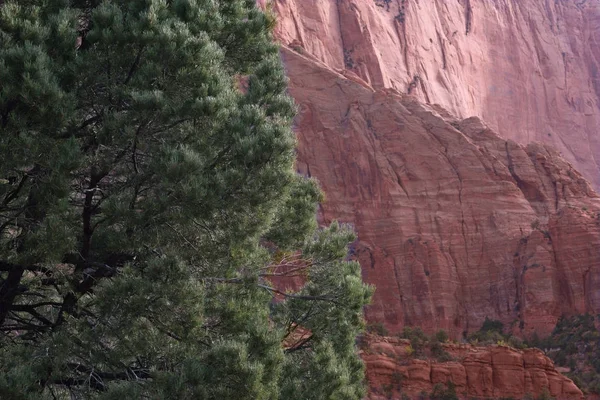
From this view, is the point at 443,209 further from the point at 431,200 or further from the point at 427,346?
the point at 427,346

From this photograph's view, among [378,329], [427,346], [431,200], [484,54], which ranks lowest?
[427,346]

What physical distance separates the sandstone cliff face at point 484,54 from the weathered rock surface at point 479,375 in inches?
1167

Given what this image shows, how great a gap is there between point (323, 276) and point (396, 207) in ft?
139

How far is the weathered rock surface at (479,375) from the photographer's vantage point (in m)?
37.8

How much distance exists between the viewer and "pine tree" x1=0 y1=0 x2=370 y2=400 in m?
10.2

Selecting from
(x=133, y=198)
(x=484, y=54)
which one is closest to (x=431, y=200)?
(x=484, y=54)

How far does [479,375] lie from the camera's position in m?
38.6

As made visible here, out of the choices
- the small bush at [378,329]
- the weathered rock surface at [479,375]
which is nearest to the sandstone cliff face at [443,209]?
the small bush at [378,329]

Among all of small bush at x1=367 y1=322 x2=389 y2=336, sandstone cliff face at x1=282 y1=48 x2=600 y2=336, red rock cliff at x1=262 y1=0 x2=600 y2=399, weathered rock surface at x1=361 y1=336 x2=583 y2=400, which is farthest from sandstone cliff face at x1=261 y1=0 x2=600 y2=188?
weathered rock surface at x1=361 y1=336 x2=583 y2=400

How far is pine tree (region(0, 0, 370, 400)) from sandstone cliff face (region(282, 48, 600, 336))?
40.3m

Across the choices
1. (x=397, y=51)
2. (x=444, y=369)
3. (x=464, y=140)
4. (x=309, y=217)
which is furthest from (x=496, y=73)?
(x=309, y=217)

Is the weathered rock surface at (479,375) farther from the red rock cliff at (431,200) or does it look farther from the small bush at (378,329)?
the small bush at (378,329)

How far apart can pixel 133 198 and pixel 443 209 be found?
155 ft

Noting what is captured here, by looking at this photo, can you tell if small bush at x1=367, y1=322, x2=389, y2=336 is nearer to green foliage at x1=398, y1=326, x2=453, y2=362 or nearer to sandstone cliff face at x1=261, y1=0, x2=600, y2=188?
green foliage at x1=398, y1=326, x2=453, y2=362
